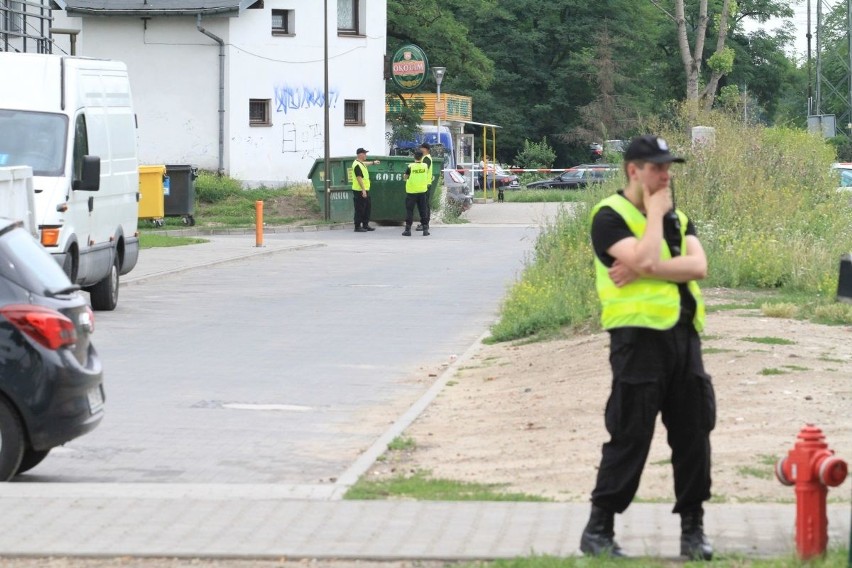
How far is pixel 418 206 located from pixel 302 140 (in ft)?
41.3

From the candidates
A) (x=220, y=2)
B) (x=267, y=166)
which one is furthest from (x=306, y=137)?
(x=220, y=2)

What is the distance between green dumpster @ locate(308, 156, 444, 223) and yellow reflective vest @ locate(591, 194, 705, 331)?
29.6 meters

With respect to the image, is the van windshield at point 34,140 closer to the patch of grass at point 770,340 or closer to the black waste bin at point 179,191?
the patch of grass at point 770,340

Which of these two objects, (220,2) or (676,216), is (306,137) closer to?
(220,2)

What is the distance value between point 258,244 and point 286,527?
2300 centimetres

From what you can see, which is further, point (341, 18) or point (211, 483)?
point (341, 18)

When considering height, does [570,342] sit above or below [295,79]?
below

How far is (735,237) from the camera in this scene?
57.4ft

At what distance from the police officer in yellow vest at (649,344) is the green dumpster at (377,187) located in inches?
1166

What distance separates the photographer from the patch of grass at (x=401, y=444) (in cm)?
916

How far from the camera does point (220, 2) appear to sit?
44219 millimetres

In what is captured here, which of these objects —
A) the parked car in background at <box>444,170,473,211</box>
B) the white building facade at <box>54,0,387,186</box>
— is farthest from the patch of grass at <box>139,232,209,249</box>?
the white building facade at <box>54,0,387,186</box>

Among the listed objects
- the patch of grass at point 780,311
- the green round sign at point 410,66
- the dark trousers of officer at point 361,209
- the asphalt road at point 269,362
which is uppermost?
the green round sign at point 410,66

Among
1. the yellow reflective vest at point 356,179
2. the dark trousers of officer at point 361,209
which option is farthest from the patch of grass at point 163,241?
the dark trousers of officer at point 361,209
